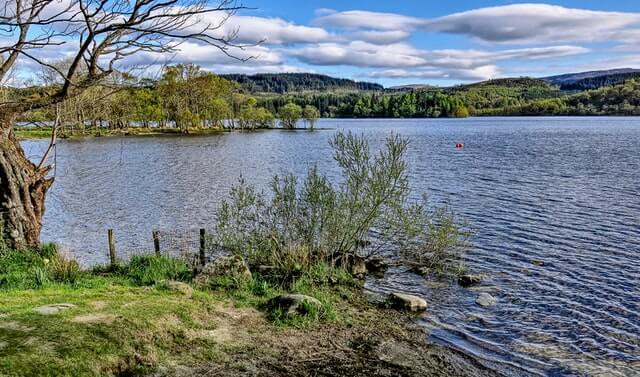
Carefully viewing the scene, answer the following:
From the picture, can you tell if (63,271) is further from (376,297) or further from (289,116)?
(289,116)

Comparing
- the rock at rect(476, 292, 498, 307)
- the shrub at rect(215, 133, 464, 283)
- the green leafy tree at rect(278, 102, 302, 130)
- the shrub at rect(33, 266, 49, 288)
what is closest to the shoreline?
the shrub at rect(33, 266, 49, 288)

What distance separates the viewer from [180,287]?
11633 millimetres

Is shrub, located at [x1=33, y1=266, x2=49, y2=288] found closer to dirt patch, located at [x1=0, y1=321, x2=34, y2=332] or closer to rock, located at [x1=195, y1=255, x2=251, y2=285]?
dirt patch, located at [x1=0, y1=321, x2=34, y2=332]

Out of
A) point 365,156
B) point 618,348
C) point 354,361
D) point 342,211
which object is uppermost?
point 365,156

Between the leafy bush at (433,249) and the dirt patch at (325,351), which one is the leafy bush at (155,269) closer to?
the dirt patch at (325,351)

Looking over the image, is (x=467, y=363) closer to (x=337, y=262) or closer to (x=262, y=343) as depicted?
(x=262, y=343)

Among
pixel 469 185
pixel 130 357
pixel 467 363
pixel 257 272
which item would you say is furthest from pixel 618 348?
pixel 469 185

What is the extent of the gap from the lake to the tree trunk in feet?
9.29

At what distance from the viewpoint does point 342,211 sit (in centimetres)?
1534

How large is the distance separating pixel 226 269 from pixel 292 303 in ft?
9.28

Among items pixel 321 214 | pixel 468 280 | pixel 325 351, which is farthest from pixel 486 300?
pixel 325 351

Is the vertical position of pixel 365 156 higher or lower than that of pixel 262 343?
higher

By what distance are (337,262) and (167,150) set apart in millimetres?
55201

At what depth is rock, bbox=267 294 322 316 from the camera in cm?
1101
